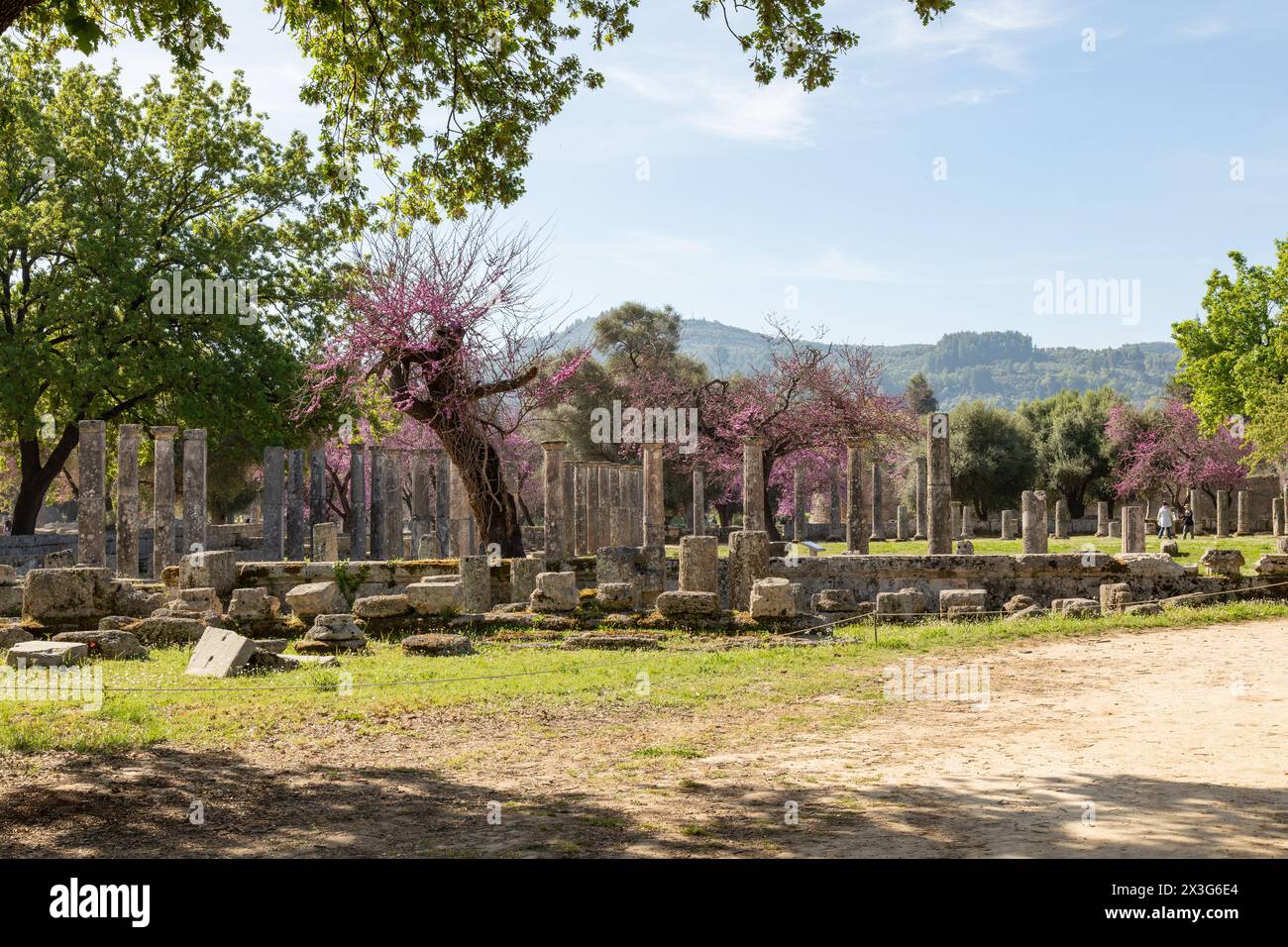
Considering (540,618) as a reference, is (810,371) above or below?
above

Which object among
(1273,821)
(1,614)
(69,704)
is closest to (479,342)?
(1,614)

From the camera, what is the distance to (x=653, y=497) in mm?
22453

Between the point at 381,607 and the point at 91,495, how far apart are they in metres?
9.54

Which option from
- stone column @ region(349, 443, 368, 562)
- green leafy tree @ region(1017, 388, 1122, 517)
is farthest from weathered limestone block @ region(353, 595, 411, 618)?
green leafy tree @ region(1017, 388, 1122, 517)

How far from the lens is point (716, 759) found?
7.27 meters

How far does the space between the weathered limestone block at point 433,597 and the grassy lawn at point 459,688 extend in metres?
1.22

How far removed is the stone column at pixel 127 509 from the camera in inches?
853

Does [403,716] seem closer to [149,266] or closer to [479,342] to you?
[479,342]

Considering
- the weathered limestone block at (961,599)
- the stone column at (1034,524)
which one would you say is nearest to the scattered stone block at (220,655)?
the weathered limestone block at (961,599)

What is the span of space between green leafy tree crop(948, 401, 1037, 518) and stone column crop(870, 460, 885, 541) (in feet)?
31.8

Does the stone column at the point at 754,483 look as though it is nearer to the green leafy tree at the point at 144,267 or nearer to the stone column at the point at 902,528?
the green leafy tree at the point at 144,267

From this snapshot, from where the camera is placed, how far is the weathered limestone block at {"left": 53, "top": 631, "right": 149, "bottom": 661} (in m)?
12.2

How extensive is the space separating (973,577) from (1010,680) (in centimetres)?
661

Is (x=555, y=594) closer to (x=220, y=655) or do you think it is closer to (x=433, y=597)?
(x=433, y=597)
